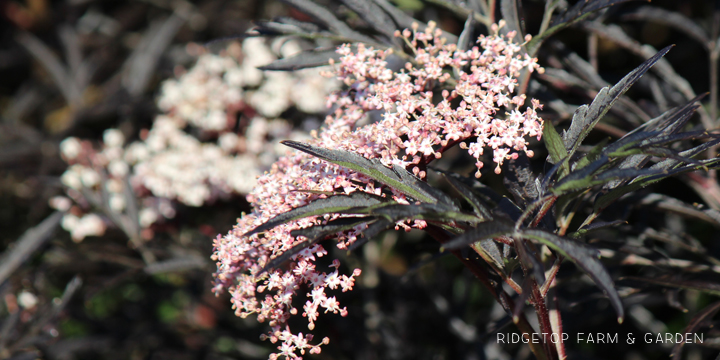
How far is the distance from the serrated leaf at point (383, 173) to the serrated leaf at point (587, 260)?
0.12 m

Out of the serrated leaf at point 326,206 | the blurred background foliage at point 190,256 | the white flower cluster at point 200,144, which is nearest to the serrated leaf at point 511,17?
the blurred background foliage at point 190,256

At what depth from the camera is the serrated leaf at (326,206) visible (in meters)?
0.61

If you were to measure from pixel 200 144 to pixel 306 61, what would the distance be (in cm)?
87

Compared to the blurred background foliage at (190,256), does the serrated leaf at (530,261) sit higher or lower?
higher

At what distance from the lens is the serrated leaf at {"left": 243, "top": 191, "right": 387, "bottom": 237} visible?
2.02ft

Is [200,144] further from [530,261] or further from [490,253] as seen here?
[530,261]

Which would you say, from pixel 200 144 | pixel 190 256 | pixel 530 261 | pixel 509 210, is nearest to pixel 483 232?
pixel 530 261

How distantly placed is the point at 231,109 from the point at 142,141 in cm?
44

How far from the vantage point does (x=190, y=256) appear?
1.32 meters

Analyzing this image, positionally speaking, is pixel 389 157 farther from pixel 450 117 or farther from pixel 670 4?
pixel 670 4

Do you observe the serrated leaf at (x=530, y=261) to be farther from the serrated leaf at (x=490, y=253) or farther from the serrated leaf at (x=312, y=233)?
the serrated leaf at (x=312, y=233)

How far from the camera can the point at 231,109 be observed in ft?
5.56

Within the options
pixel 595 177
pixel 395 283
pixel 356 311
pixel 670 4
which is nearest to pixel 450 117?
pixel 595 177

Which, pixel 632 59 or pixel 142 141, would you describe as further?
pixel 142 141
